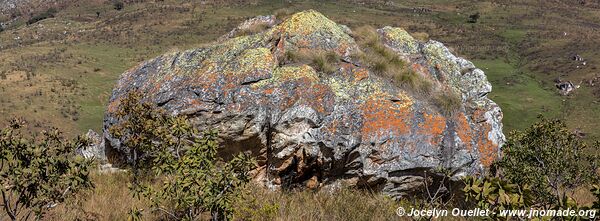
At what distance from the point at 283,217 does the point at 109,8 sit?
122485mm

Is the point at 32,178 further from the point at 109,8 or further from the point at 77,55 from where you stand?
the point at 109,8

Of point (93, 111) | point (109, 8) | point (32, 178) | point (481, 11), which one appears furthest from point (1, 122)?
point (481, 11)

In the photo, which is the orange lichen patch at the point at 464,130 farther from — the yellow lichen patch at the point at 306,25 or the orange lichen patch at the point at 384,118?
the yellow lichen patch at the point at 306,25

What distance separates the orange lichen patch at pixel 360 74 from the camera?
1112 cm

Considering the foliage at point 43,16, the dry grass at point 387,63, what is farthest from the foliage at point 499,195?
the foliage at point 43,16

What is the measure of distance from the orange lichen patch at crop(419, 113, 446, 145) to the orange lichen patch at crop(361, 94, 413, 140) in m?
0.35

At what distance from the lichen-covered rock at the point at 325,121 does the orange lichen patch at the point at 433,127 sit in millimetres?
27

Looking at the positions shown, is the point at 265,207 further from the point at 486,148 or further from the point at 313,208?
the point at 486,148

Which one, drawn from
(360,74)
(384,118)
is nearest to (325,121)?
(384,118)

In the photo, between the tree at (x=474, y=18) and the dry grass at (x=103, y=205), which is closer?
the dry grass at (x=103, y=205)

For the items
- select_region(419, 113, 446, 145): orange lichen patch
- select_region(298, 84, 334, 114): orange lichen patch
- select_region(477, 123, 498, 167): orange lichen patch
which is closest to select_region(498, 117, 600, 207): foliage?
select_region(477, 123, 498, 167): orange lichen patch

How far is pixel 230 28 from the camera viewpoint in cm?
7531

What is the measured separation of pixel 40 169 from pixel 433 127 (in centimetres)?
815

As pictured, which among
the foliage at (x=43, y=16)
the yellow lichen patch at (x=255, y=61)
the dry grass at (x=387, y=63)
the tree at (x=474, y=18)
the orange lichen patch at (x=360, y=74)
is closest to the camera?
the yellow lichen patch at (x=255, y=61)
